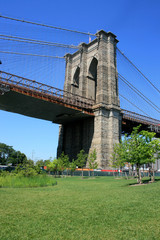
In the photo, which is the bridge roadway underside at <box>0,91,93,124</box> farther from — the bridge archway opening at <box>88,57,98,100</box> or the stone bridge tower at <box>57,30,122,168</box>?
the bridge archway opening at <box>88,57,98,100</box>

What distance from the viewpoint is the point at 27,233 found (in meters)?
4.16

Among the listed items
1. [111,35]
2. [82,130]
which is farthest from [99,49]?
[82,130]

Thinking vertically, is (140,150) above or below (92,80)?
below

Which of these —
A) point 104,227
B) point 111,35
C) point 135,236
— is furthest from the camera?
point 111,35

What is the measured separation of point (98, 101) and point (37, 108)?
11.6m

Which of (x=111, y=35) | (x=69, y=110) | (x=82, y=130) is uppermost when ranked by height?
(x=111, y=35)

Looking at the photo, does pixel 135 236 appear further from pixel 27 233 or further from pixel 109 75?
pixel 109 75

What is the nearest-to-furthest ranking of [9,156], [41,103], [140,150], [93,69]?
[140,150], [41,103], [93,69], [9,156]

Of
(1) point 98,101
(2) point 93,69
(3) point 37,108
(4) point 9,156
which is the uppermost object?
(2) point 93,69

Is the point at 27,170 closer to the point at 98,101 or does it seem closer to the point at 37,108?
the point at 37,108

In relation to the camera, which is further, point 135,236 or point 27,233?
point 27,233

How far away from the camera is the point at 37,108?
35.2 meters

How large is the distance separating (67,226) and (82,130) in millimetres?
36172

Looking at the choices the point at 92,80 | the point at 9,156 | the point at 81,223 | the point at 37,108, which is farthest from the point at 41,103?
the point at 9,156
